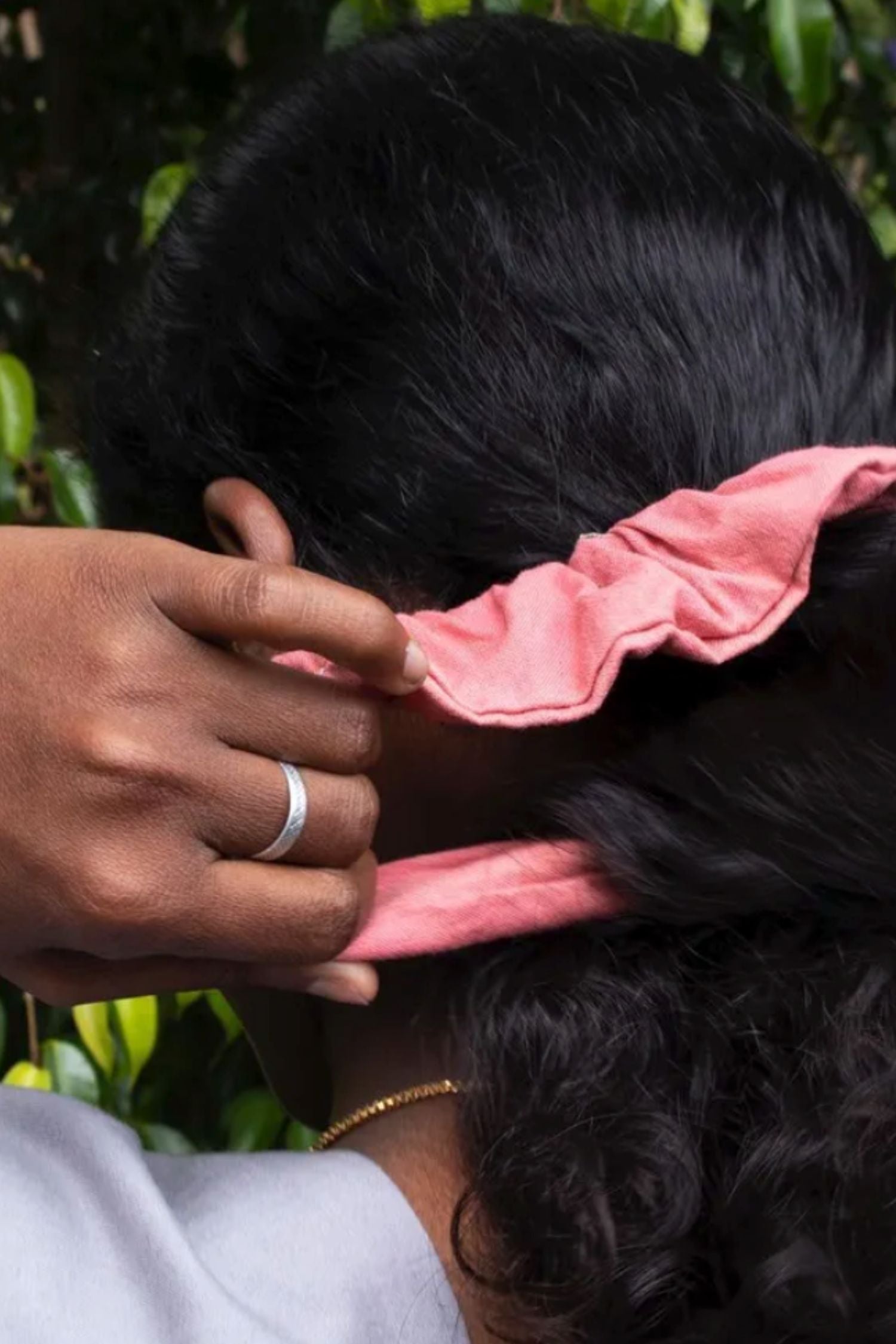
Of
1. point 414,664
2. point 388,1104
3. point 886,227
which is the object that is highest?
point 414,664

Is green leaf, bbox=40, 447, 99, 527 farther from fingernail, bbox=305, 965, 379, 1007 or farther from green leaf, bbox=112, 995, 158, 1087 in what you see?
fingernail, bbox=305, 965, 379, 1007

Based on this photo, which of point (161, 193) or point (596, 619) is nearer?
point (596, 619)

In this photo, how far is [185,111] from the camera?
1.82m

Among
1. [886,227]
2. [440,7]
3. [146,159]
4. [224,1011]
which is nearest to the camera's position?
[440,7]

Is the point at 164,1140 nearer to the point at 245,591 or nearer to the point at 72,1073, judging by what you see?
the point at 72,1073

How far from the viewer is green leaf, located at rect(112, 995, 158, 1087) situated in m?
1.16

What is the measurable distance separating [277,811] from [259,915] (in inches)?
1.6

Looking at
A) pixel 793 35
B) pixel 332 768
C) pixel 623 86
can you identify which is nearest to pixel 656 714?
pixel 332 768

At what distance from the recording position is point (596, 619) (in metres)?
0.62

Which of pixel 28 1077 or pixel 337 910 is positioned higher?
pixel 337 910

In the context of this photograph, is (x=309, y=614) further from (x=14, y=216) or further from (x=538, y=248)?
(x=14, y=216)

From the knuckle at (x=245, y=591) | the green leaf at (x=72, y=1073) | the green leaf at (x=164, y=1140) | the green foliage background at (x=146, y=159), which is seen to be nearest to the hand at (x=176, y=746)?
the knuckle at (x=245, y=591)

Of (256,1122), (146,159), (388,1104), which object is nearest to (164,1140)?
(256,1122)

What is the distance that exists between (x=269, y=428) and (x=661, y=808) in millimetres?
252
